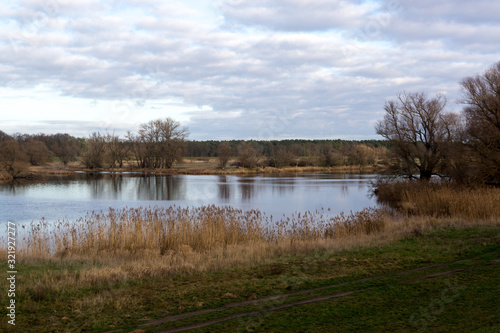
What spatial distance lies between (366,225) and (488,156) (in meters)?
13.2

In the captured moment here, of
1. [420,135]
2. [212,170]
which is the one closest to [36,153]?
[212,170]

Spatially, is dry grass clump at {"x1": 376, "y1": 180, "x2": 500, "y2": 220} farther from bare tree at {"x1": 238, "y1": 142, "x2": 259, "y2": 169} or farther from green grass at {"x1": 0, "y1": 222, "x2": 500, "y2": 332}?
bare tree at {"x1": 238, "y1": 142, "x2": 259, "y2": 169}

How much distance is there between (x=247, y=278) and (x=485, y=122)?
23815 mm

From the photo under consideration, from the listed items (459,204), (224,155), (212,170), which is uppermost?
(224,155)

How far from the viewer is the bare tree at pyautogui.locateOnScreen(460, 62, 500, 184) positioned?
24312mm

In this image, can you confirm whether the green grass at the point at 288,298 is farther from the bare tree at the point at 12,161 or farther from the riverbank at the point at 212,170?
the riverbank at the point at 212,170

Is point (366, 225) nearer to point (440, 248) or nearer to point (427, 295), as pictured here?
point (440, 248)

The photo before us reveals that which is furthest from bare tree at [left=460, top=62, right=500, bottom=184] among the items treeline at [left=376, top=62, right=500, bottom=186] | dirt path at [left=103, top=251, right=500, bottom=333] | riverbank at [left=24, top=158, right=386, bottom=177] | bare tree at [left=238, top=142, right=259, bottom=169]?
bare tree at [left=238, top=142, right=259, bottom=169]

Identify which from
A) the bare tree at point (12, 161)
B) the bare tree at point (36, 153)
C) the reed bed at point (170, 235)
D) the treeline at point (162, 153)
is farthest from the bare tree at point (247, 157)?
the reed bed at point (170, 235)

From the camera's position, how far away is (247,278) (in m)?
8.34

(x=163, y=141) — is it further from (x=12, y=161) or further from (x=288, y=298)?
(x=288, y=298)

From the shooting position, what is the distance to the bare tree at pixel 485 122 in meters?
24.3

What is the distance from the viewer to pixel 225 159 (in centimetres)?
7156

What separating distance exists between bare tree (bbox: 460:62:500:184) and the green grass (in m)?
16.9
